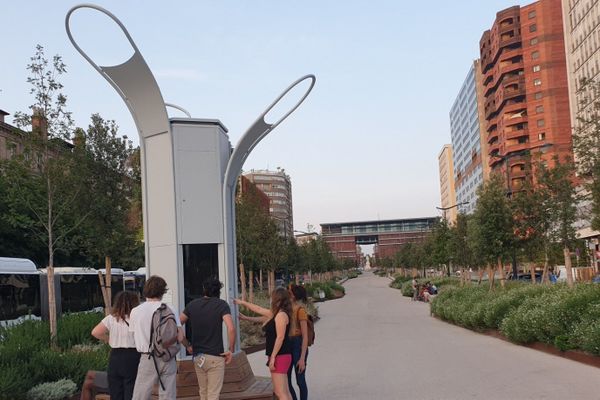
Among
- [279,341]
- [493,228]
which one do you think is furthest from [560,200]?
[279,341]

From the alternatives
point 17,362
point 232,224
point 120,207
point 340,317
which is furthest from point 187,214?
point 340,317

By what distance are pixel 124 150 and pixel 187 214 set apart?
1024 centimetres

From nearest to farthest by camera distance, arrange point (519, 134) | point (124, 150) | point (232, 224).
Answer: point (232, 224) < point (124, 150) < point (519, 134)

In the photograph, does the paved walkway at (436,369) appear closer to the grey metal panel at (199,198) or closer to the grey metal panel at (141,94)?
the grey metal panel at (199,198)

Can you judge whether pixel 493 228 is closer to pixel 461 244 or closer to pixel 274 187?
pixel 461 244

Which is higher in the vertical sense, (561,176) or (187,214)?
(561,176)

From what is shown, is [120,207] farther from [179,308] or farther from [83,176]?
[179,308]

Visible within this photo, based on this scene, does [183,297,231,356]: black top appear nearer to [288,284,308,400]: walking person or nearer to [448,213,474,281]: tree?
[288,284,308,400]: walking person

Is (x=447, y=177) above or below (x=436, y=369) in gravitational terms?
above

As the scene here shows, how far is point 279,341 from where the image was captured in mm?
7504

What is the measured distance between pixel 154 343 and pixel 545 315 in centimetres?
962

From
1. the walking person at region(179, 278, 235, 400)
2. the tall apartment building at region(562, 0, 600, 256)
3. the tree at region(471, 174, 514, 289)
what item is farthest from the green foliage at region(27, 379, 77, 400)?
the tall apartment building at region(562, 0, 600, 256)

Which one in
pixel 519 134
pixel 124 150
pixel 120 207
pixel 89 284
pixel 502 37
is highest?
pixel 502 37

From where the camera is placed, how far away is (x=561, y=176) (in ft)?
80.2
